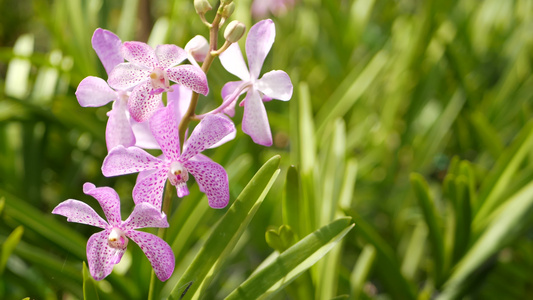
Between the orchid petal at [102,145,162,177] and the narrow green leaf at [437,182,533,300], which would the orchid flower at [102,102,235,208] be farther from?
the narrow green leaf at [437,182,533,300]

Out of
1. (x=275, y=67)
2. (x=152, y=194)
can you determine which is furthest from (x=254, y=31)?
(x=275, y=67)

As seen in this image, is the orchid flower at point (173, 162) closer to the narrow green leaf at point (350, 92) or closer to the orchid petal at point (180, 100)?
the orchid petal at point (180, 100)

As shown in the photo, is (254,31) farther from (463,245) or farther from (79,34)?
(79,34)

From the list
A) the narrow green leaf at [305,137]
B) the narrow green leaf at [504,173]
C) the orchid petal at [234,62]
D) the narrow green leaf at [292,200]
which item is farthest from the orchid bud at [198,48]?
the narrow green leaf at [504,173]

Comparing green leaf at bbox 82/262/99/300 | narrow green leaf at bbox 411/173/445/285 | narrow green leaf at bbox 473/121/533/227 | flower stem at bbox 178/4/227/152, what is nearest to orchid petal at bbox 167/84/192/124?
flower stem at bbox 178/4/227/152

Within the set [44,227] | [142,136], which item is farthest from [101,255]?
[44,227]

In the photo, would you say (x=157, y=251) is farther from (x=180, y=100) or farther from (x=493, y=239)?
(x=493, y=239)
